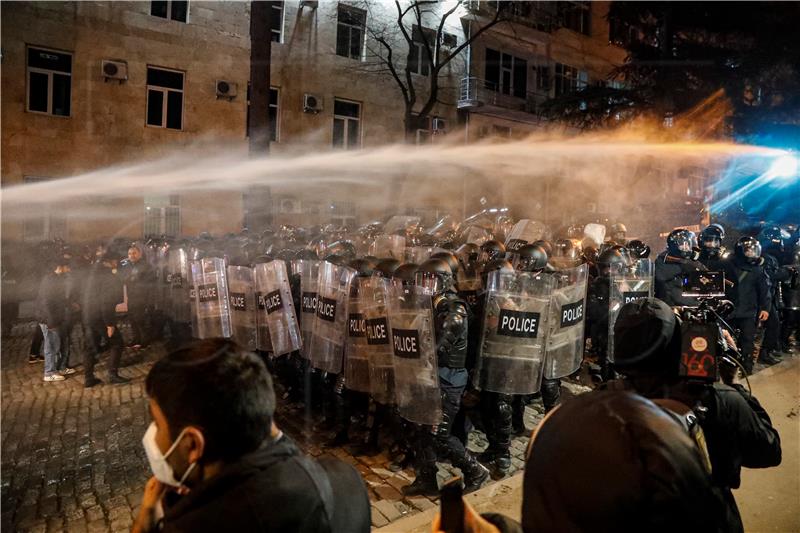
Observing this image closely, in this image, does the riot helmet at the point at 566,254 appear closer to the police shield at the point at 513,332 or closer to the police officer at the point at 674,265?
the police officer at the point at 674,265

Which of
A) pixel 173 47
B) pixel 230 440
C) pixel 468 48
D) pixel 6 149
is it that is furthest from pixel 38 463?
pixel 468 48

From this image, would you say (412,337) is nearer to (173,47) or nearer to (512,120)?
(173,47)

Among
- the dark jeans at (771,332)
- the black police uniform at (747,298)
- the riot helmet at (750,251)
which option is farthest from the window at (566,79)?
the black police uniform at (747,298)

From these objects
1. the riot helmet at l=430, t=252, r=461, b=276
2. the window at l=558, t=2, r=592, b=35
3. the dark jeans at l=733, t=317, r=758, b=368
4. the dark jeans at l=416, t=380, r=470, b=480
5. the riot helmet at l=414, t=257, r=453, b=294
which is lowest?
the dark jeans at l=416, t=380, r=470, b=480

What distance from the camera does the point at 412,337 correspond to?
15.7 feet

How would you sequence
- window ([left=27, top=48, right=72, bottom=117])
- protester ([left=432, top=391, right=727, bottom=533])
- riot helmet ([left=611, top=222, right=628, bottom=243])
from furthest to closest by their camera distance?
window ([left=27, top=48, right=72, bottom=117]), riot helmet ([left=611, top=222, right=628, bottom=243]), protester ([left=432, top=391, right=727, bottom=533])

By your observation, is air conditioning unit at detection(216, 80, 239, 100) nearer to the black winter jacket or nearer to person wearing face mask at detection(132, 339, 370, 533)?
person wearing face mask at detection(132, 339, 370, 533)

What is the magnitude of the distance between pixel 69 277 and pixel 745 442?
8.87m

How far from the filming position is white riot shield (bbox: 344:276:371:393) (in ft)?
17.7

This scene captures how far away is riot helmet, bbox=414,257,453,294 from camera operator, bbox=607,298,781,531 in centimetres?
277

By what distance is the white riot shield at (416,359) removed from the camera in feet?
15.4

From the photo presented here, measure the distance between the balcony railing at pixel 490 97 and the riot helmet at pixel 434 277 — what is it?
71.4ft

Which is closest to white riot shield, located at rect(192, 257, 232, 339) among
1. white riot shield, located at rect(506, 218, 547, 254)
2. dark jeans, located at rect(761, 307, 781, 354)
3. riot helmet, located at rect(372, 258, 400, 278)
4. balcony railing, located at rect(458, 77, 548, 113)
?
riot helmet, located at rect(372, 258, 400, 278)

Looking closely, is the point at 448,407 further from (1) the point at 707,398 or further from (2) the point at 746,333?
(2) the point at 746,333
